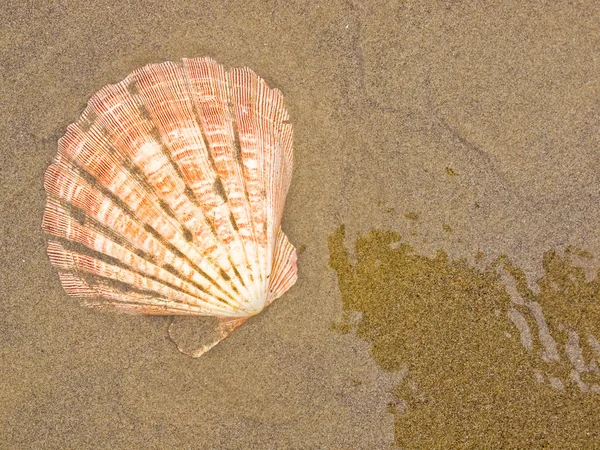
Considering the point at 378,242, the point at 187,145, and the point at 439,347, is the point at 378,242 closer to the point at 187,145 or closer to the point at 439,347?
the point at 439,347

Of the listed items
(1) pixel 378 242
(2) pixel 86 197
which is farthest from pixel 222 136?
(1) pixel 378 242

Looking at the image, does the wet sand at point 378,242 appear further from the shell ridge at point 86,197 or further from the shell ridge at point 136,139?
the shell ridge at point 86,197

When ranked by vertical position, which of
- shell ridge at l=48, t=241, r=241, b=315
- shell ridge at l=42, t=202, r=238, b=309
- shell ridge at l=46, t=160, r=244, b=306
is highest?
shell ridge at l=46, t=160, r=244, b=306

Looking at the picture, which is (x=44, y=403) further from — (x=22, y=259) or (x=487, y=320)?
(x=487, y=320)

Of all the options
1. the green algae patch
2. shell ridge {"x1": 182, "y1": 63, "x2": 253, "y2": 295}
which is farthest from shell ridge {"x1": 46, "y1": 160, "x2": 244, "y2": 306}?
the green algae patch

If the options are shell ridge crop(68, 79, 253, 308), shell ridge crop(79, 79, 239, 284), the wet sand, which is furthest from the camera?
the wet sand

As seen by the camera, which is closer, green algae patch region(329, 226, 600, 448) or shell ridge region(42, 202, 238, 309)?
shell ridge region(42, 202, 238, 309)

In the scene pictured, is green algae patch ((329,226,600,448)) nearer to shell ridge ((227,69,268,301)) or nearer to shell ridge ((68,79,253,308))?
shell ridge ((227,69,268,301))
